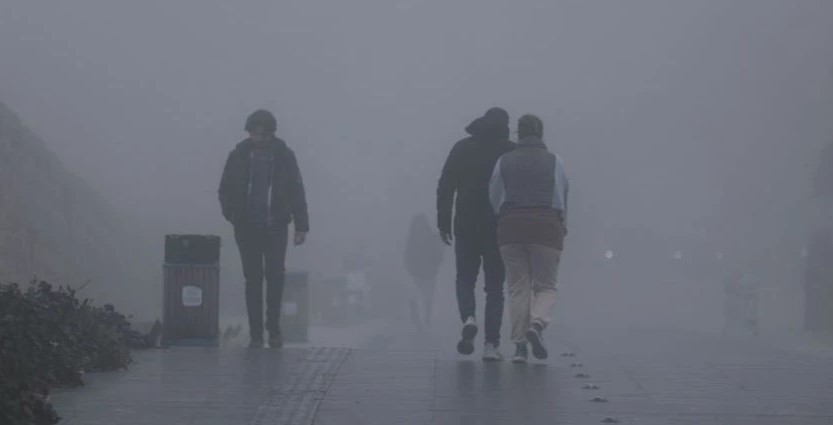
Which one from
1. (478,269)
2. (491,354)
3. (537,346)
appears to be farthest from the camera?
(478,269)

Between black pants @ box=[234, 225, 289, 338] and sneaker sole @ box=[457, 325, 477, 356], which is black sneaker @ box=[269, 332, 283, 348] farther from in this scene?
sneaker sole @ box=[457, 325, 477, 356]

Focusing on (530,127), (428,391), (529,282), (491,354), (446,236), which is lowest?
(428,391)

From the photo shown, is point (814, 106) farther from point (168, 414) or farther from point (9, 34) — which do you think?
point (168, 414)

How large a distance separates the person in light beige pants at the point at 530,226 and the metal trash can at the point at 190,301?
8.63ft

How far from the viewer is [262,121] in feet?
49.2

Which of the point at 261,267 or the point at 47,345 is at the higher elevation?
the point at 261,267

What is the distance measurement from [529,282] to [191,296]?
2975 millimetres

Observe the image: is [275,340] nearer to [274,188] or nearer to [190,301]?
[190,301]

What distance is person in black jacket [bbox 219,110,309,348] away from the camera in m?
15.0

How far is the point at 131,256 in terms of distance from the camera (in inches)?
1636

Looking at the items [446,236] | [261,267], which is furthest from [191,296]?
[446,236]

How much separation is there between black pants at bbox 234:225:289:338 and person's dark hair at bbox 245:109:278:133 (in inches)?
34.7

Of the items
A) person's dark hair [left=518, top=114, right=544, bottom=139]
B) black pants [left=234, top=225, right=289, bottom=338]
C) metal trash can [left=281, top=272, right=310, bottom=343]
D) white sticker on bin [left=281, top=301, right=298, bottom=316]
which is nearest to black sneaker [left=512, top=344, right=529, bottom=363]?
person's dark hair [left=518, top=114, right=544, bottom=139]

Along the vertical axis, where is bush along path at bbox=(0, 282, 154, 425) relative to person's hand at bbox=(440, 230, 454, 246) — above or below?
below
